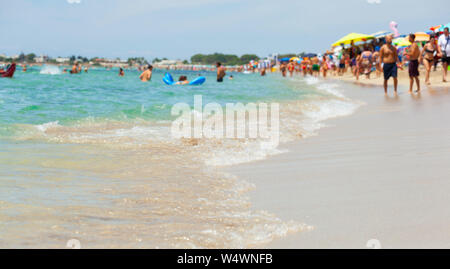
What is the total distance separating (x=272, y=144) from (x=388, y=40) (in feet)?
26.5

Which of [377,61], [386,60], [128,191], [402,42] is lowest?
[128,191]

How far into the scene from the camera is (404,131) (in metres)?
5.88

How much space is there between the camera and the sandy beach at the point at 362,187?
8.21 feet

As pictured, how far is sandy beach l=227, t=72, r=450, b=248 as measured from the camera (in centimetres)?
250

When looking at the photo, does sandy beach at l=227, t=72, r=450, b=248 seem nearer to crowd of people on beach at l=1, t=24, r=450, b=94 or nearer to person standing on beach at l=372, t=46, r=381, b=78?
crowd of people on beach at l=1, t=24, r=450, b=94

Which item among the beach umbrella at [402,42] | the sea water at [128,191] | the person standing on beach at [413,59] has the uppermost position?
the beach umbrella at [402,42]

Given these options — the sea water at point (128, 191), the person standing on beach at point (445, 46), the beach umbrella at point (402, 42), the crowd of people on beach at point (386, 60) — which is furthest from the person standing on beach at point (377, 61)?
the sea water at point (128, 191)

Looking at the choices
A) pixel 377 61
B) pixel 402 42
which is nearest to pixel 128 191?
pixel 377 61

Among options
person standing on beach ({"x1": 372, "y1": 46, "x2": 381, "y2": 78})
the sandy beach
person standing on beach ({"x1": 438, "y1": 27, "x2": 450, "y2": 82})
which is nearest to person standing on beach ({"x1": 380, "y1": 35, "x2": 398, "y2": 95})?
person standing on beach ({"x1": 438, "y1": 27, "x2": 450, "y2": 82})

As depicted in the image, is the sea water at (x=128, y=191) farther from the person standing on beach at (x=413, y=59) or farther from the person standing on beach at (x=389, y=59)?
the person standing on beach at (x=413, y=59)

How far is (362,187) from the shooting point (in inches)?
135

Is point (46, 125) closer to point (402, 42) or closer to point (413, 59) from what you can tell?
point (413, 59)
